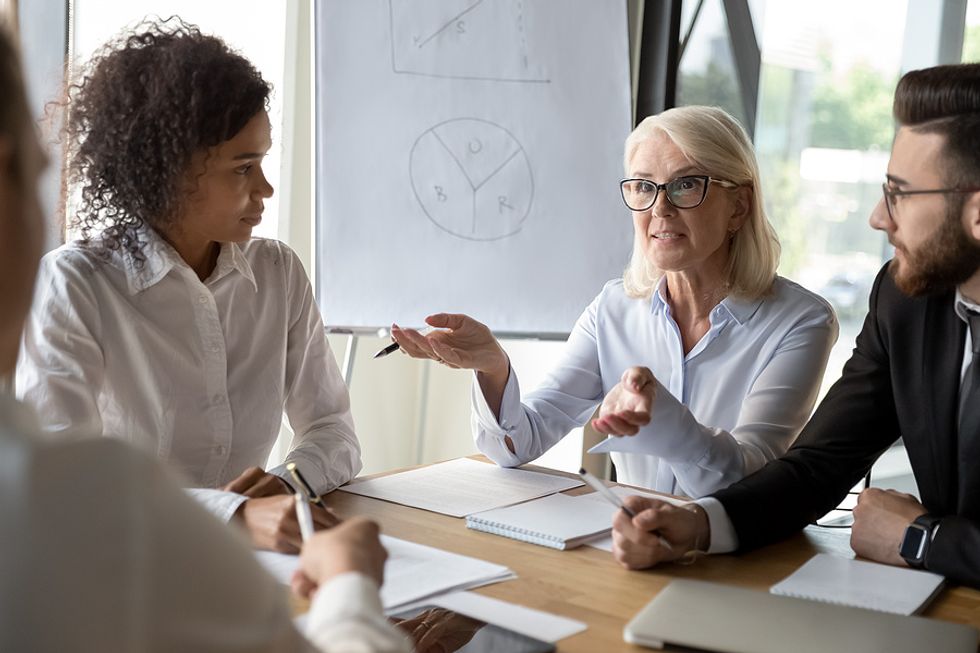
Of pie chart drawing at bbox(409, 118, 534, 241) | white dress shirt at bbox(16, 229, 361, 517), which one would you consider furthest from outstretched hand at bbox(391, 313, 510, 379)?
pie chart drawing at bbox(409, 118, 534, 241)

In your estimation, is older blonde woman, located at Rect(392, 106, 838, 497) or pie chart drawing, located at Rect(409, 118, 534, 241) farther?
pie chart drawing, located at Rect(409, 118, 534, 241)

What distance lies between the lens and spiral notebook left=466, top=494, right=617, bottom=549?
1.50 metres

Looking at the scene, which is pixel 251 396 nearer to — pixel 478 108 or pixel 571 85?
pixel 478 108

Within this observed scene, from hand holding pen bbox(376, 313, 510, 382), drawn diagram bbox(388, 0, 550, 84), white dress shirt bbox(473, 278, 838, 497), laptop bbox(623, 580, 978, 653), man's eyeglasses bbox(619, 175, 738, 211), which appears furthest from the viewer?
drawn diagram bbox(388, 0, 550, 84)

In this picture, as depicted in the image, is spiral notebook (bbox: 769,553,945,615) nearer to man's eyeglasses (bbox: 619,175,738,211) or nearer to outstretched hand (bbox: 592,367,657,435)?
outstretched hand (bbox: 592,367,657,435)

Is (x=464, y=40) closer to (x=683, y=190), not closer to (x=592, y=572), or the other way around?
(x=683, y=190)

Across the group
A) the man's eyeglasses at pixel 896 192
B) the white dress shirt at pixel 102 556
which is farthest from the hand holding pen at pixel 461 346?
the white dress shirt at pixel 102 556

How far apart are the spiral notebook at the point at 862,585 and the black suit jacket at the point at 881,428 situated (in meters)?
0.12

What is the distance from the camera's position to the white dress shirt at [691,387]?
1.89 meters

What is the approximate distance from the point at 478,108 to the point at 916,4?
180 centimetres

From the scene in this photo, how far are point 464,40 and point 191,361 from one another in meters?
1.25

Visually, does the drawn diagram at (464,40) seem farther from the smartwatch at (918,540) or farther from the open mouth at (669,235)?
the smartwatch at (918,540)

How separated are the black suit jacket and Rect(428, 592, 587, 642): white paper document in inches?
16.9

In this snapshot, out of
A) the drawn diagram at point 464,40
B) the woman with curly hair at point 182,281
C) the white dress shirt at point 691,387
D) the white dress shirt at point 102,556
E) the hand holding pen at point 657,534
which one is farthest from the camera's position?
the drawn diagram at point 464,40
